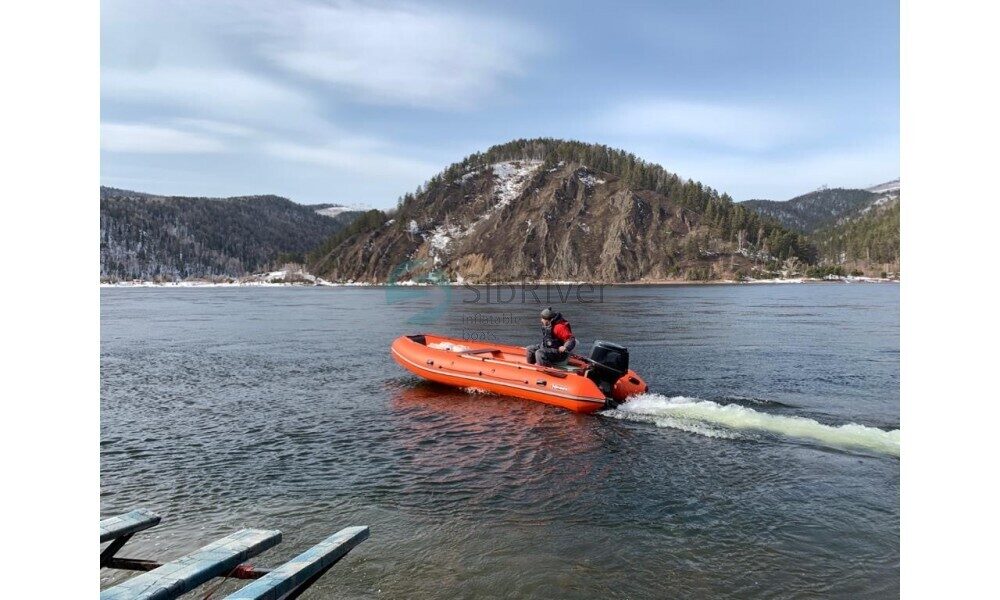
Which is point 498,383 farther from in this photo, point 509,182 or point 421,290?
point 509,182

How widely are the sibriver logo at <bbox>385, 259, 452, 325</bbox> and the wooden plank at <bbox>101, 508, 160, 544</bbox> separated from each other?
33.3 m

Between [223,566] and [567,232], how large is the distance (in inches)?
5938

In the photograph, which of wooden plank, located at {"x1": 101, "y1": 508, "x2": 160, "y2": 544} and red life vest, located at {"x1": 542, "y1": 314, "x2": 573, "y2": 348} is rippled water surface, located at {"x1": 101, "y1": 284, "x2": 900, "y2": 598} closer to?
red life vest, located at {"x1": 542, "y1": 314, "x2": 573, "y2": 348}

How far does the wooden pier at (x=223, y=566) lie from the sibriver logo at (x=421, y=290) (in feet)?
110

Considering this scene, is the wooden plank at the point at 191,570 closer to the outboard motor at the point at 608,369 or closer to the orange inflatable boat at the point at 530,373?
the orange inflatable boat at the point at 530,373

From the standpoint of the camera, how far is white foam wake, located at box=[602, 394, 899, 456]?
35.5 ft

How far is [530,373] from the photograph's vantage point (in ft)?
47.3

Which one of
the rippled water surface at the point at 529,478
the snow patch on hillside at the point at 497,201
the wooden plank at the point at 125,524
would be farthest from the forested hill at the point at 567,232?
the wooden plank at the point at 125,524

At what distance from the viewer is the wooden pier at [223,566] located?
326 cm

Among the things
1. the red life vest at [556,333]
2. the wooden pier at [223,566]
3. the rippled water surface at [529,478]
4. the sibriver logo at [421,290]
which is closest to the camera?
the wooden pier at [223,566]

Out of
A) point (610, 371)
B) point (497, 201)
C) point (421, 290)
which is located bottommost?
point (610, 371)

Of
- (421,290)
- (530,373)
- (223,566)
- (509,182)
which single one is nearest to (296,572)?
(223,566)

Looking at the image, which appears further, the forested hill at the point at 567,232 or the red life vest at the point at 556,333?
the forested hill at the point at 567,232
